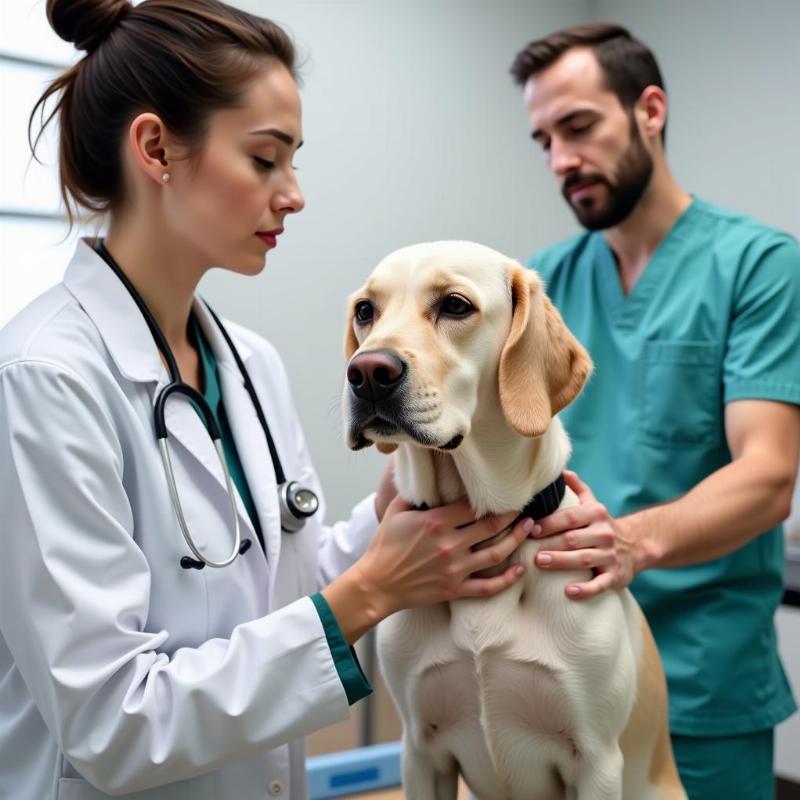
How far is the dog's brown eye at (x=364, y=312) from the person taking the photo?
3.91ft

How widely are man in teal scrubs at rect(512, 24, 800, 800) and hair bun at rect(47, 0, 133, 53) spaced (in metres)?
0.99

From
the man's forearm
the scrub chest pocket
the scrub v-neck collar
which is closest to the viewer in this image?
the man's forearm

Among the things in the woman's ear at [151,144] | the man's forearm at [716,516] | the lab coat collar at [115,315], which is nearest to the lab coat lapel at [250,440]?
the lab coat collar at [115,315]

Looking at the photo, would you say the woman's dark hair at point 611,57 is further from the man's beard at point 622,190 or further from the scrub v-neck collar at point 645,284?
the scrub v-neck collar at point 645,284

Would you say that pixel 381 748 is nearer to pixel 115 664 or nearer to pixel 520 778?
pixel 520 778

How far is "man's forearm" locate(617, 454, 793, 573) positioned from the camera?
1.44 m

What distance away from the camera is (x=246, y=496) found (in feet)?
4.28

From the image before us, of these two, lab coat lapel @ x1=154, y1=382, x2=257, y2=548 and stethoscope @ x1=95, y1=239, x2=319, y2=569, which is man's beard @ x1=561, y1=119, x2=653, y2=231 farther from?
lab coat lapel @ x1=154, y1=382, x2=257, y2=548

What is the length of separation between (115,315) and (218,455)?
22 centimetres

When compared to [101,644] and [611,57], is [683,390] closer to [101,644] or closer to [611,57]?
[611,57]

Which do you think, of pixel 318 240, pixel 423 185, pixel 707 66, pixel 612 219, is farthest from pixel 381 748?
pixel 707 66

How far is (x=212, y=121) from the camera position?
3.89 feet

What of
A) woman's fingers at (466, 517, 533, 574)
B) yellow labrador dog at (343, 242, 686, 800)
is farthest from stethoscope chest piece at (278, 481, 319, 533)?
woman's fingers at (466, 517, 533, 574)

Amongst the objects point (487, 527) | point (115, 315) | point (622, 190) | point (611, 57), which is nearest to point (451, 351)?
point (487, 527)
